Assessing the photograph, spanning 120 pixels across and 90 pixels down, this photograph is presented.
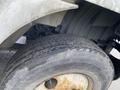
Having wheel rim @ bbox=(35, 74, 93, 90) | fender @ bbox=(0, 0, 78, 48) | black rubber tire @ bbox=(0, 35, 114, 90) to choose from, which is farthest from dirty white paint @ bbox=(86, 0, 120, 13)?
wheel rim @ bbox=(35, 74, 93, 90)

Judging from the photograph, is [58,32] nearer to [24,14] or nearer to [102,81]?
[102,81]

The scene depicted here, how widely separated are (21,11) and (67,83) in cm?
77

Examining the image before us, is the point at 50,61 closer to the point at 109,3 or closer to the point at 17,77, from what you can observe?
the point at 17,77

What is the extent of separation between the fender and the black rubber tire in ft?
1.19

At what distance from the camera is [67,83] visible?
2.36m

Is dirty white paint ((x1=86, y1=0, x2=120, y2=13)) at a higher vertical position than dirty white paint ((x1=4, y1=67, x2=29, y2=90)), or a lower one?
higher

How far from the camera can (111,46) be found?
2.76m

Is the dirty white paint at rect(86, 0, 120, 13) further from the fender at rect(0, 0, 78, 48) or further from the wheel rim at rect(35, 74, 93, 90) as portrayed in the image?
the wheel rim at rect(35, 74, 93, 90)

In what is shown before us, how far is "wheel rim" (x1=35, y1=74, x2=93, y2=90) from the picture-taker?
7.57 feet

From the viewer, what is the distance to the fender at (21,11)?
5.82 feet

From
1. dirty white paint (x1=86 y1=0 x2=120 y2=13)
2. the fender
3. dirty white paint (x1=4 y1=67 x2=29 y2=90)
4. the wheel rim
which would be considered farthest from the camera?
the wheel rim

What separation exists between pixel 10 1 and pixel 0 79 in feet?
2.34

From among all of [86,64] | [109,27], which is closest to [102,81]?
[86,64]

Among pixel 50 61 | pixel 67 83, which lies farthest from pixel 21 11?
pixel 67 83
